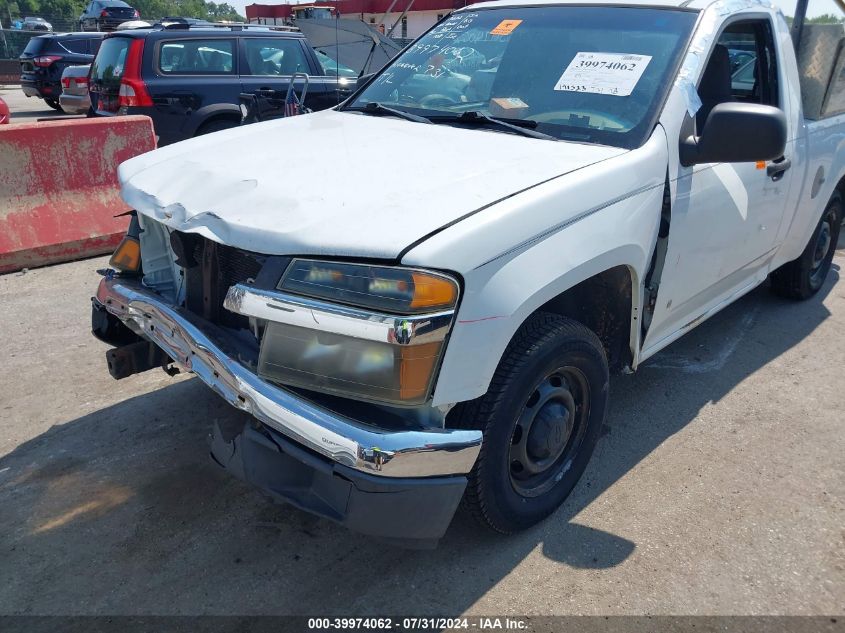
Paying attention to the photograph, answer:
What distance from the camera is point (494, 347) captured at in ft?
7.52

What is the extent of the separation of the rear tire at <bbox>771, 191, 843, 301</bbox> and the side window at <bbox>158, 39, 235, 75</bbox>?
258 inches

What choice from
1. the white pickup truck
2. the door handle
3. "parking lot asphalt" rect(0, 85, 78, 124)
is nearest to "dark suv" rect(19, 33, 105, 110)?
"parking lot asphalt" rect(0, 85, 78, 124)

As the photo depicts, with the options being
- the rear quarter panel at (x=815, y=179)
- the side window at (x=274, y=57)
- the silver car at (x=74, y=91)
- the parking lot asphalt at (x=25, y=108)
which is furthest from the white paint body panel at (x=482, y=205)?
the parking lot asphalt at (x=25, y=108)

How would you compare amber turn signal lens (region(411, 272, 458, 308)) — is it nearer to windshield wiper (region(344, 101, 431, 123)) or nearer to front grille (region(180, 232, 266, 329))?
front grille (region(180, 232, 266, 329))

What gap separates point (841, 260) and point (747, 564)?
467 centimetres

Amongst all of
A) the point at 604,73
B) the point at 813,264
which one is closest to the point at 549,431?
the point at 604,73

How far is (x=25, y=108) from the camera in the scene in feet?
64.1

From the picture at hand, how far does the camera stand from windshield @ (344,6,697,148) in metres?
3.10

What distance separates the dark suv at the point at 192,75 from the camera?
8359mm

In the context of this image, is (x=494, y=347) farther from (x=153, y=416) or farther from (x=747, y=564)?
(x=153, y=416)

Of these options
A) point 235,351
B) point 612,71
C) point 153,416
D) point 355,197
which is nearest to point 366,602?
point 235,351

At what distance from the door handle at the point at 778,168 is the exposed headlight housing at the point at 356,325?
2406 mm

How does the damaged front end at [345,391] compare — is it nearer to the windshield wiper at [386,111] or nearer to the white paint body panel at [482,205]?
the white paint body panel at [482,205]

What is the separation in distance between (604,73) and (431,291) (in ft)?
5.36
